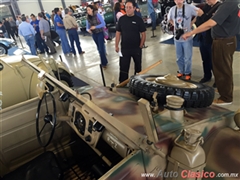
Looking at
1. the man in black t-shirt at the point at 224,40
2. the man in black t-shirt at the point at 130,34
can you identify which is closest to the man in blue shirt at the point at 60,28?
the man in black t-shirt at the point at 130,34

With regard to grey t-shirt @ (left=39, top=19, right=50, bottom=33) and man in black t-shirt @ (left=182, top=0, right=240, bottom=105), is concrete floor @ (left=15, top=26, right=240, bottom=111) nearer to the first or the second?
man in black t-shirt @ (left=182, top=0, right=240, bottom=105)

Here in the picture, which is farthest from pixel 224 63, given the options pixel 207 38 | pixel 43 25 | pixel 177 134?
pixel 43 25

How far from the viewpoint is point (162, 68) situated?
5934 mm

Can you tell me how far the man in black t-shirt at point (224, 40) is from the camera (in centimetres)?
309

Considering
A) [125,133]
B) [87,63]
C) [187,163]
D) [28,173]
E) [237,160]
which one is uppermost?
[125,133]

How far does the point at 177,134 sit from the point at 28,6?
2771cm

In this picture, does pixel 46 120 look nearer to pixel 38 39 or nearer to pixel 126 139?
pixel 126 139

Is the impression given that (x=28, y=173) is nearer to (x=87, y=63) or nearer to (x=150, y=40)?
(x=87, y=63)

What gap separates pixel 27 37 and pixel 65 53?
5.27ft

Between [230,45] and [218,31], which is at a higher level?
[218,31]

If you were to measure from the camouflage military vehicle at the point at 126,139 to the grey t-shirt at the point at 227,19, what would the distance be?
154 cm

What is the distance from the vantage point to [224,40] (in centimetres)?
335

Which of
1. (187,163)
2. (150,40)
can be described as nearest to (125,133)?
(187,163)

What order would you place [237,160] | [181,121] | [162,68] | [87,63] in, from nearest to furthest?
[237,160]
[181,121]
[162,68]
[87,63]
